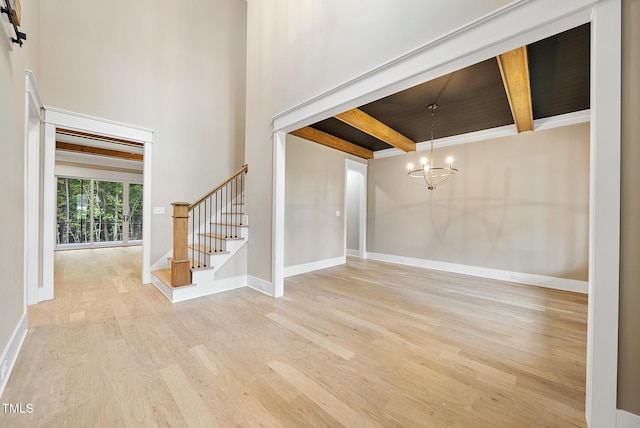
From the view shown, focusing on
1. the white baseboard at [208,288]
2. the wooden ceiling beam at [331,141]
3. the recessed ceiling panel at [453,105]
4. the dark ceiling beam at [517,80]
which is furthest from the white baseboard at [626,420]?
the wooden ceiling beam at [331,141]

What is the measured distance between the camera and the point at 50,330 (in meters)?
2.35

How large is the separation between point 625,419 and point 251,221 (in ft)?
12.5

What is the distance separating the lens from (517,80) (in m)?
2.70

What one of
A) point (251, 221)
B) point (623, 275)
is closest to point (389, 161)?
point (251, 221)

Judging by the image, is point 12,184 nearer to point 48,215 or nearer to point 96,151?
point 48,215

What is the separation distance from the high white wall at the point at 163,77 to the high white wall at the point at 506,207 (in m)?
4.16

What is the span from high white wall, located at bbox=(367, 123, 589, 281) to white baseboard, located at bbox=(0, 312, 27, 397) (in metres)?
5.85

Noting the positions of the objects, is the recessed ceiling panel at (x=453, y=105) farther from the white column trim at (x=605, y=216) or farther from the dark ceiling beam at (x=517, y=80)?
the white column trim at (x=605, y=216)

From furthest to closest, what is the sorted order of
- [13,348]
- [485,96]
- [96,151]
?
[96,151], [485,96], [13,348]

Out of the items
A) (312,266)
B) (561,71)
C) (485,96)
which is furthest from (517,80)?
(312,266)

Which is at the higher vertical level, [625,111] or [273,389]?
[625,111]

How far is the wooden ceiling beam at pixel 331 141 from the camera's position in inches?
186

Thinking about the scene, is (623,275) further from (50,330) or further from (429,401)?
(50,330)

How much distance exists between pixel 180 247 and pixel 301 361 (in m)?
2.29
